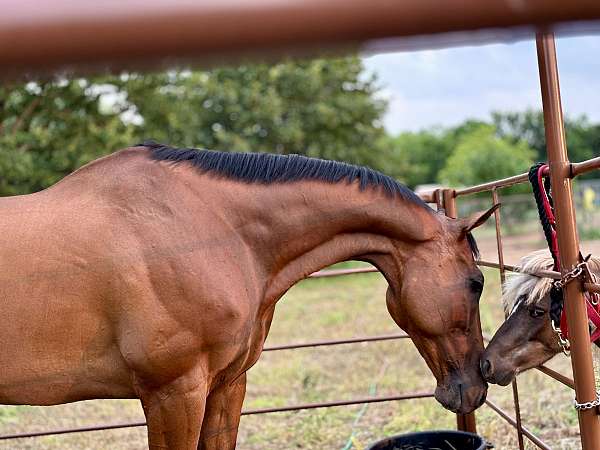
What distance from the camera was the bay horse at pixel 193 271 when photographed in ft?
6.86

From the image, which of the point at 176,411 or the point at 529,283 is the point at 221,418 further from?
the point at 529,283

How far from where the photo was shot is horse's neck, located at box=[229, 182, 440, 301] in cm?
233

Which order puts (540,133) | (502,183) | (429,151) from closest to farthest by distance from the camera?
(502,183) → (540,133) → (429,151)

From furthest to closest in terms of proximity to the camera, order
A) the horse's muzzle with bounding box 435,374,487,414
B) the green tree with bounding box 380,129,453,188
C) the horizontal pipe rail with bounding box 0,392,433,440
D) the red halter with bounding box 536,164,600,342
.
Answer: the green tree with bounding box 380,129,453,188
the horizontal pipe rail with bounding box 0,392,433,440
the horse's muzzle with bounding box 435,374,487,414
the red halter with bounding box 536,164,600,342

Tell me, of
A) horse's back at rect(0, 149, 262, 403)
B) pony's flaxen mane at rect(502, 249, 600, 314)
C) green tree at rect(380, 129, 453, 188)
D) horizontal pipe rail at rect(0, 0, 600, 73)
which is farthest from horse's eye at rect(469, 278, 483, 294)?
green tree at rect(380, 129, 453, 188)

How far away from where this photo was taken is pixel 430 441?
301 centimetres

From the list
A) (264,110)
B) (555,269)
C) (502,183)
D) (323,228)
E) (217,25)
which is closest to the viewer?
(217,25)

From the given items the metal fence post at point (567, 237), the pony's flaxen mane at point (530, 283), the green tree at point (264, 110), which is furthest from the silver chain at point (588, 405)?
the green tree at point (264, 110)

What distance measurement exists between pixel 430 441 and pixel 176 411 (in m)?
1.42

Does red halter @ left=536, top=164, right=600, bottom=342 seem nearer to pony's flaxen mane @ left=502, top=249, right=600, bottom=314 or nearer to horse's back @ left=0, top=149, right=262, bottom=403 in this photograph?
pony's flaxen mane @ left=502, top=249, right=600, bottom=314

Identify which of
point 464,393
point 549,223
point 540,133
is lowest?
point 464,393

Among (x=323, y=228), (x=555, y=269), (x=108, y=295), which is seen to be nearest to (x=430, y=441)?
(x=555, y=269)

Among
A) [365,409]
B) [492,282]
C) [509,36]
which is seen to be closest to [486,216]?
[509,36]

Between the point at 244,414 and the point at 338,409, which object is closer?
the point at 244,414
